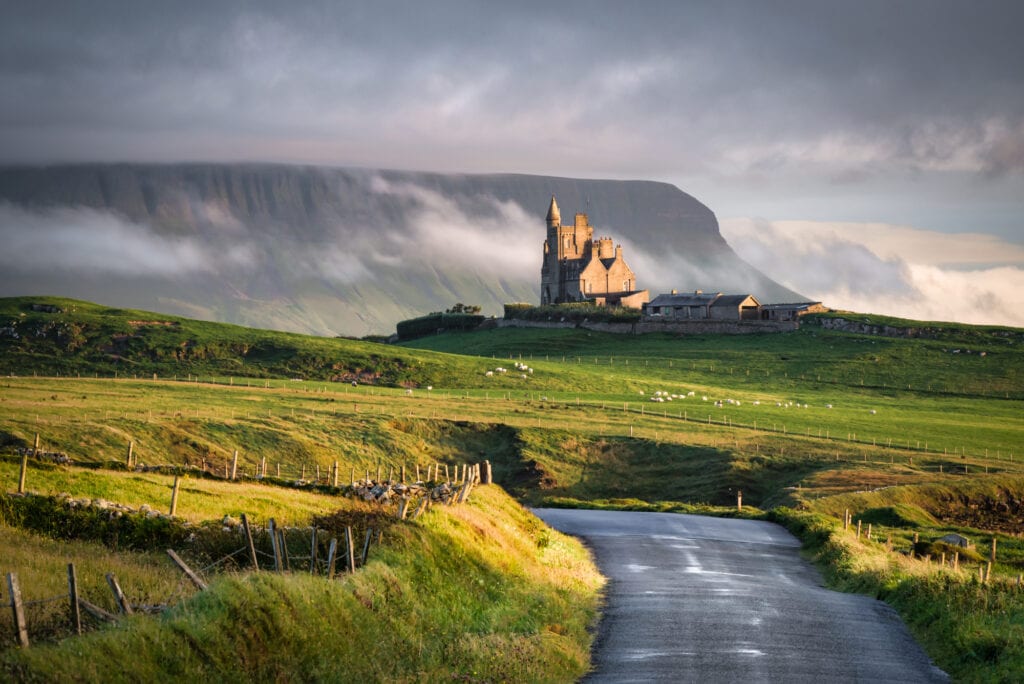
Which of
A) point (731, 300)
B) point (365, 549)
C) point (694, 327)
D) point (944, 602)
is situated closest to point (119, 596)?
point (365, 549)

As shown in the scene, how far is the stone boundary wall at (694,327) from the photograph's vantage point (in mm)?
161750

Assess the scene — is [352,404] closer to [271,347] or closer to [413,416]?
[413,416]

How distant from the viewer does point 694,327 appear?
165375mm

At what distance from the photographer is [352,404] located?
96.3 meters

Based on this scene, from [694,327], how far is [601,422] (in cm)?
7326

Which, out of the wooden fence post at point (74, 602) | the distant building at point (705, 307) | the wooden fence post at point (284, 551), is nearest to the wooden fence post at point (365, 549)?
the wooden fence post at point (284, 551)

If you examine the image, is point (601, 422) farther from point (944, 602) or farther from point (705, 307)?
point (705, 307)

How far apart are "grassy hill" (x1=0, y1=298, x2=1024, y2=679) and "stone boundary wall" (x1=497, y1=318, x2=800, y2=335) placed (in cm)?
378

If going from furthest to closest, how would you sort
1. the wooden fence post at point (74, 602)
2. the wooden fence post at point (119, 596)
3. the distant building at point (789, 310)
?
the distant building at point (789, 310) < the wooden fence post at point (119, 596) < the wooden fence post at point (74, 602)

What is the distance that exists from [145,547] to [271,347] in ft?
353

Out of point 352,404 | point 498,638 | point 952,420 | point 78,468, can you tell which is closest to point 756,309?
point 952,420

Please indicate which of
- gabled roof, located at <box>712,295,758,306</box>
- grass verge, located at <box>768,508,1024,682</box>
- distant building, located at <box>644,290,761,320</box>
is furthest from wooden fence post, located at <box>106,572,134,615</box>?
gabled roof, located at <box>712,295,758,306</box>

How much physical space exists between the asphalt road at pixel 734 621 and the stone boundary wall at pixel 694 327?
4540 inches

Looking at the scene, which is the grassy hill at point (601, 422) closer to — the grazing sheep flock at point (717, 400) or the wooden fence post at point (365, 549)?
the grazing sheep flock at point (717, 400)
